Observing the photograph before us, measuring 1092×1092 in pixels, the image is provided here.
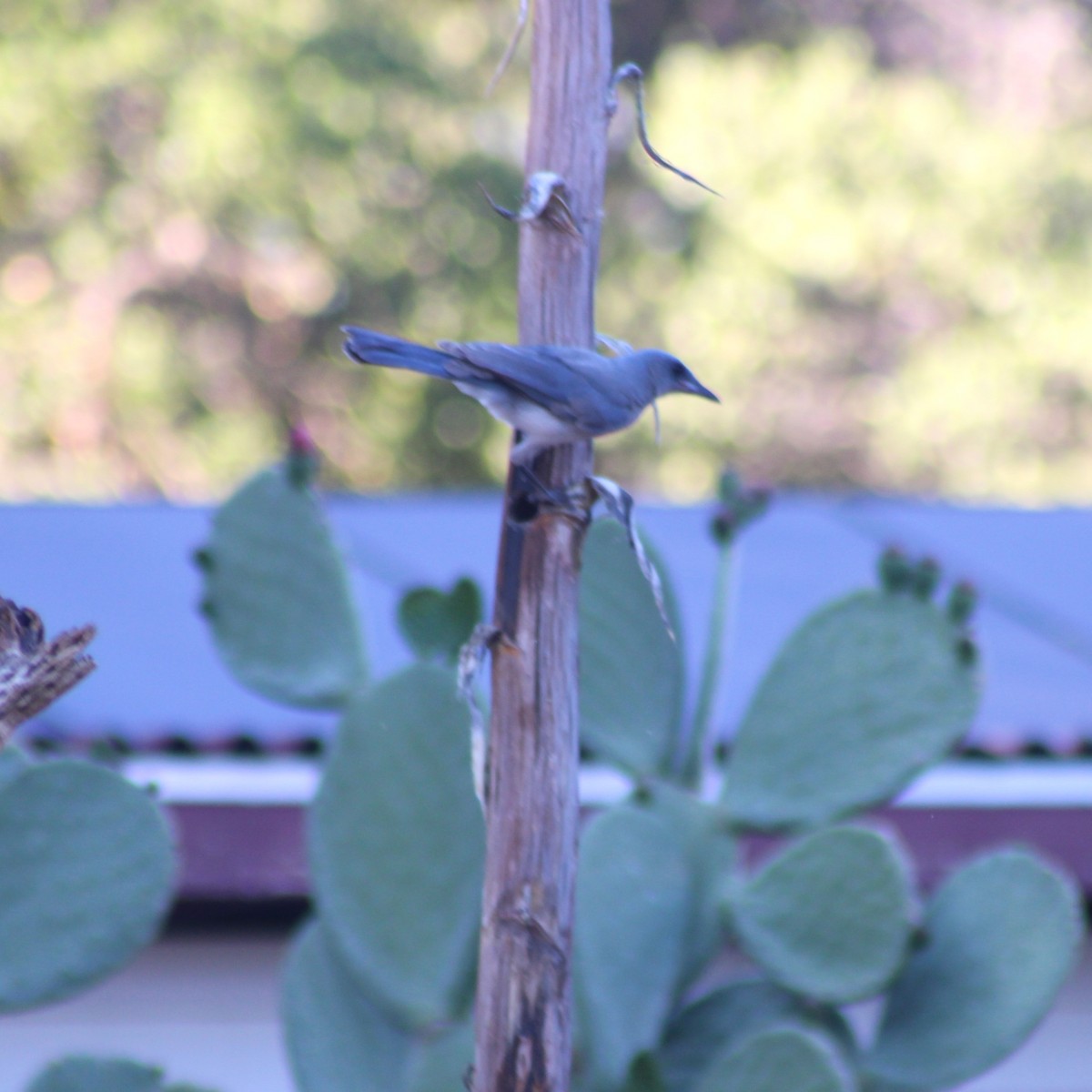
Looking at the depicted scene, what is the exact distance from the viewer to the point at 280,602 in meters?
2.14

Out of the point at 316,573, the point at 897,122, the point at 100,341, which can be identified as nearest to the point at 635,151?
the point at 897,122

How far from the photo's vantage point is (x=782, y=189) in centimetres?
1212

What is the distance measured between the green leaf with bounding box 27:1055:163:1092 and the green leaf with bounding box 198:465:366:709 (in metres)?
0.51

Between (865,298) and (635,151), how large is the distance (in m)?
2.82

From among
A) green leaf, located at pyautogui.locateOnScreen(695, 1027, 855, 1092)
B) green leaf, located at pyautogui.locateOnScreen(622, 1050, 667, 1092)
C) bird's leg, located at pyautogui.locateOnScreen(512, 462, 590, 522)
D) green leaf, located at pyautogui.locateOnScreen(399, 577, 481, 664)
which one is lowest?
green leaf, located at pyautogui.locateOnScreen(622, 1050, 667, 1092)

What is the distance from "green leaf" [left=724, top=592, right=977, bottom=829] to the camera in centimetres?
203

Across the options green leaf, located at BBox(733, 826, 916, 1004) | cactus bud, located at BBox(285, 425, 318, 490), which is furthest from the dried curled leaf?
green leaf, located at BBox(733, 826, 916, 1004)

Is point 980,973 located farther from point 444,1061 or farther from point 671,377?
point 671,377

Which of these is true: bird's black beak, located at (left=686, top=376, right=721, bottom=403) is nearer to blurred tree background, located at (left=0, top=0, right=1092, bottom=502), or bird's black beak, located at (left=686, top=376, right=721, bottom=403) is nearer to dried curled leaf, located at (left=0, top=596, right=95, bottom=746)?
dried curled leaf, located at (left=0, top=596, right=95, bottom=746)

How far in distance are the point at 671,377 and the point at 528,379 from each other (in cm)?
29

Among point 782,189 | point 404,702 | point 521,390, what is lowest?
point 404,702

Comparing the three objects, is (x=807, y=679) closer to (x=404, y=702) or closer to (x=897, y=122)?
(x=404, y=702)

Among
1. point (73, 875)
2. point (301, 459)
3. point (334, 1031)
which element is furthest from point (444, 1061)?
point (301, 459)

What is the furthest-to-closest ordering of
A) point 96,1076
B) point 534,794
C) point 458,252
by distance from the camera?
point 458,252 < point 96,1076 < point 534,794
